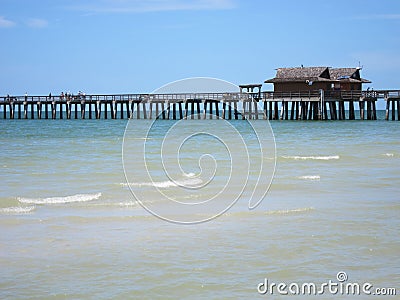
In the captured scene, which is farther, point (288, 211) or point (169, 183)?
point (169, 183)

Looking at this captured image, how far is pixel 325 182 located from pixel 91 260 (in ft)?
28.0

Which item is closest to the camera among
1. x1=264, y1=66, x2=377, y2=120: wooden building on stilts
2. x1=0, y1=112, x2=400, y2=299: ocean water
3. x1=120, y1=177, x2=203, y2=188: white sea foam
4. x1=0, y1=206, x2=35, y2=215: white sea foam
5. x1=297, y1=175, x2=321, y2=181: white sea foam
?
x1=0, y1=112, x2=400, y2=299: ocean water

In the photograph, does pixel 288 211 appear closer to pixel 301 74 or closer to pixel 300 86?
pixel 300 86

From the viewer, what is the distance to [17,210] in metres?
12.2

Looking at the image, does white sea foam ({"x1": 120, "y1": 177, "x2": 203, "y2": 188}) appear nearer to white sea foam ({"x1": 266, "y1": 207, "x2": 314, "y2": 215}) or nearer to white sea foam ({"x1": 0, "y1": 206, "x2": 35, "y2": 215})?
white sea foam ({"x1": 0, "y1": 206, "x2": 35, "y2": 215})

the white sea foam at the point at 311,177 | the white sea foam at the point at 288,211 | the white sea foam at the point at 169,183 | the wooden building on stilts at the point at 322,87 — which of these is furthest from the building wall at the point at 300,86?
the white sea foam at the point at 288,211

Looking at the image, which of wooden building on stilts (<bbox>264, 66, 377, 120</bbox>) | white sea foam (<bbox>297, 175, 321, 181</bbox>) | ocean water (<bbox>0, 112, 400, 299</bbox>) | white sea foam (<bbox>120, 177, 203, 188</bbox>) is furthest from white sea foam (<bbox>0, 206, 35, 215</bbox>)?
wooden building on stilts (<bbox>264, 66, 377, 120</bbox>)

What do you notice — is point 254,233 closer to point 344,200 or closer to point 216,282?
point 216,282

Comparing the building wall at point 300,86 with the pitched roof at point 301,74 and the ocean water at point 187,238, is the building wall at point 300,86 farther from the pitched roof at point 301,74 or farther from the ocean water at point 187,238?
the ocean water at point 187,238

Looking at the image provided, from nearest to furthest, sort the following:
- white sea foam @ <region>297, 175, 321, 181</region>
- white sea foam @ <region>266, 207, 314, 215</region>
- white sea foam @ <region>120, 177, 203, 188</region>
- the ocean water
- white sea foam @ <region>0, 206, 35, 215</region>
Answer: the ocean water → white sea foam @ <region>266, 207, 314, 215</region> → white sea foam @ <region>0, 206, 35, 215</region> → white sea foam @ <region>120, 177, 203, 188</region> → white sea foam @ <region>297, 175, 321, 181</region>

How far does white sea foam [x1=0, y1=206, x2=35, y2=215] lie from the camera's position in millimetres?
11945

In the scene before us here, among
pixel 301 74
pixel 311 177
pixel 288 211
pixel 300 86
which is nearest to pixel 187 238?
pixel 288 211

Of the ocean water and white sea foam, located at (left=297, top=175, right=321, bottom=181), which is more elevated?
A: white sea foam, located at (left=297, top=175, right=321, bottom=181)

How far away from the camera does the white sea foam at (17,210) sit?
1195 cm
